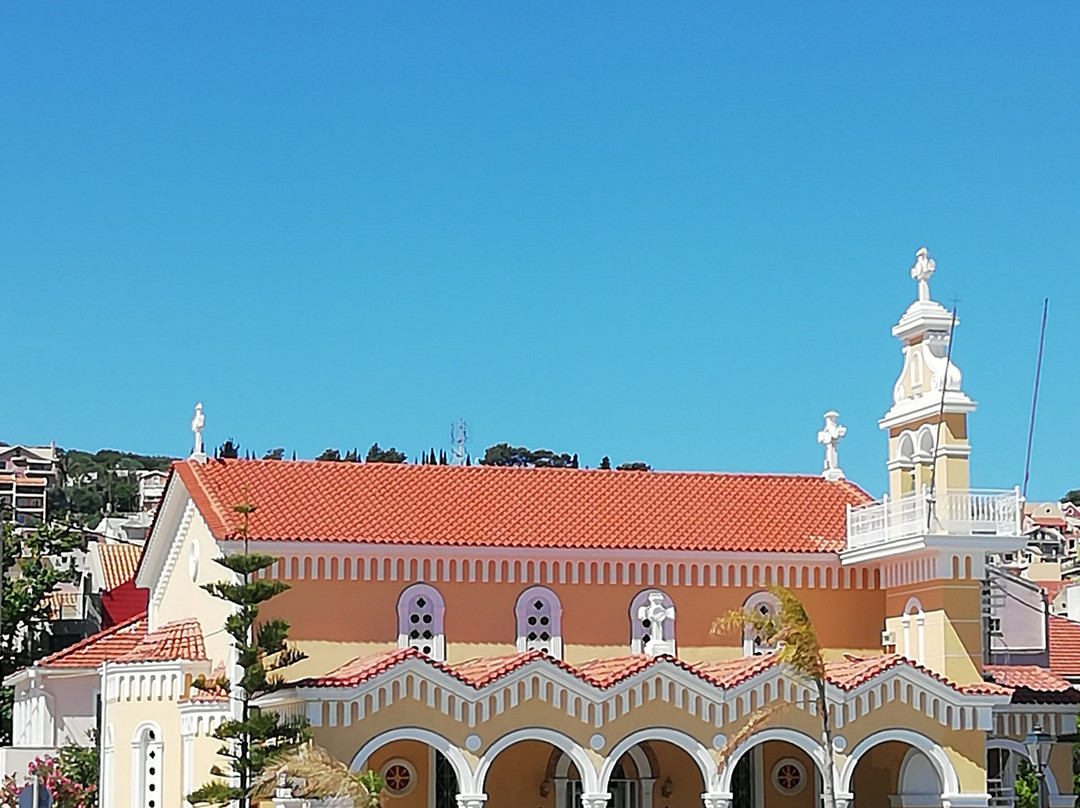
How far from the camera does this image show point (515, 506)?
42094 mm

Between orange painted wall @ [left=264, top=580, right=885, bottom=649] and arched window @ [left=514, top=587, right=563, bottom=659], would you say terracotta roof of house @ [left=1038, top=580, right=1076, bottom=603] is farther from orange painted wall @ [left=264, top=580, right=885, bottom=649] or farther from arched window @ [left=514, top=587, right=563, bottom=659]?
arched window @ [left=514, top=587, right=563, bottom=659]

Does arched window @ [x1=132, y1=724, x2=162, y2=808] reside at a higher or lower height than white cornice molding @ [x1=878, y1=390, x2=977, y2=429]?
lower

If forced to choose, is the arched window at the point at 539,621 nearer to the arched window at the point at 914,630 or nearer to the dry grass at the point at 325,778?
the arched window at the point at 914,630

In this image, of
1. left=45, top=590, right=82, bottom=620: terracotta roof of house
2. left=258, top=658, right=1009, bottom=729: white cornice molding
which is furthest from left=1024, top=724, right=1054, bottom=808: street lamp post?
left=45, top=590, right=82, bottom=620: terracotta roof of house

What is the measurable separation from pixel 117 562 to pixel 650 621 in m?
26.5

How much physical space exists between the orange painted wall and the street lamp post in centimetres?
412

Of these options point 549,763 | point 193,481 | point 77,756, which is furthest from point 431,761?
point 77,756

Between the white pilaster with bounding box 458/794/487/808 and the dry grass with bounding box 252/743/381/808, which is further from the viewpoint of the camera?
the white pilaster with bounding box 458/794/487/808

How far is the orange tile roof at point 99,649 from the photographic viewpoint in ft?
151

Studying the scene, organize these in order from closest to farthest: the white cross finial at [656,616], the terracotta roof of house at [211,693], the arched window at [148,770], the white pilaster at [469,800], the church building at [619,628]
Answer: the white pilaster at [469,800]
the church building at [619,628]
the terracotta roof of house at [211,693]
the arched window at [148,770]
the white cross finial at [656,616]

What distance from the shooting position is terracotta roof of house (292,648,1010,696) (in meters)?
35.3

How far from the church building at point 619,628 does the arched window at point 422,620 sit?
48 millimetres

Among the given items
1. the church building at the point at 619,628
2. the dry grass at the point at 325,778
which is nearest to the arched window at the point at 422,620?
the church building at the point at 619,628

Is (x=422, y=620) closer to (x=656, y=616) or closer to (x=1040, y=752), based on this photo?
(x=656, y=616)
